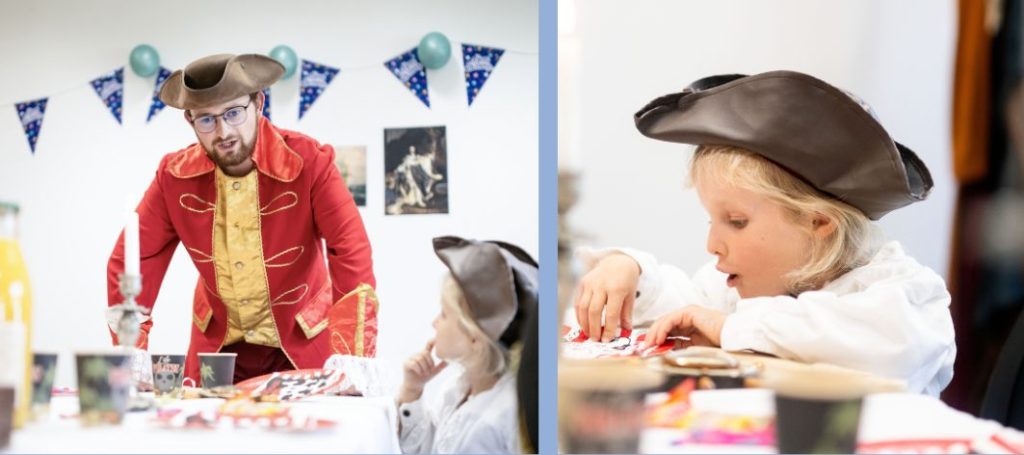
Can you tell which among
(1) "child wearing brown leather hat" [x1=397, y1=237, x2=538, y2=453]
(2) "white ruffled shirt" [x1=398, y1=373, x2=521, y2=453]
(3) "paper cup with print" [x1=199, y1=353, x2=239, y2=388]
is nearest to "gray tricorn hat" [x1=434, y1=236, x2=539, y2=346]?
(1) "child wearing brown leather hat" [x1=397, y1=237, x2=538, y2=453]

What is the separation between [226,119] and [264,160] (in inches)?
4.6

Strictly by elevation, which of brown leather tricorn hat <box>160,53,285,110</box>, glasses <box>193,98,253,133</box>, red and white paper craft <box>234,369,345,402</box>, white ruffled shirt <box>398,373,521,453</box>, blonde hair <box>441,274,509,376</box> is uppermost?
brown leather tricorn hat <box>160,53,285,110</box>

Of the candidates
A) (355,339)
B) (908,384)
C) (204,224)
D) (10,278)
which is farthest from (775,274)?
(10,278)

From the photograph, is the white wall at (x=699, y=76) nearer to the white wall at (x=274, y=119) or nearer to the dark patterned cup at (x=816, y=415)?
the white wall at (x=274, y=119)

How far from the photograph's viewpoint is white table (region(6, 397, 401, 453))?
5.33 feet

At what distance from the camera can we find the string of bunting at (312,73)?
1.95 metres

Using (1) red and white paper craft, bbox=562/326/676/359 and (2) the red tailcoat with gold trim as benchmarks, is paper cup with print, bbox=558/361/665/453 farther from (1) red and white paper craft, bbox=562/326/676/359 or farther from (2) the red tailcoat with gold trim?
(2) the red tailcoat with gold trim

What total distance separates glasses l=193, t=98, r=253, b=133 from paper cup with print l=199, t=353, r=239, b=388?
467 millimetres

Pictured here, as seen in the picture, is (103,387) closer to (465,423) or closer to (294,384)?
(294,384)

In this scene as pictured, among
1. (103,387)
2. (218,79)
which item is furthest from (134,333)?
(218,79)

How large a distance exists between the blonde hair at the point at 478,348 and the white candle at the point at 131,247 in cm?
61

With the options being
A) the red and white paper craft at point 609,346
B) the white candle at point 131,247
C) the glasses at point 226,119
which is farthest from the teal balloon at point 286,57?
the red and white paper craft at point 609,346

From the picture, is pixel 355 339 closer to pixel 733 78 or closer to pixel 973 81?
pixel 733 78

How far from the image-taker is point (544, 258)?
1809 mm
